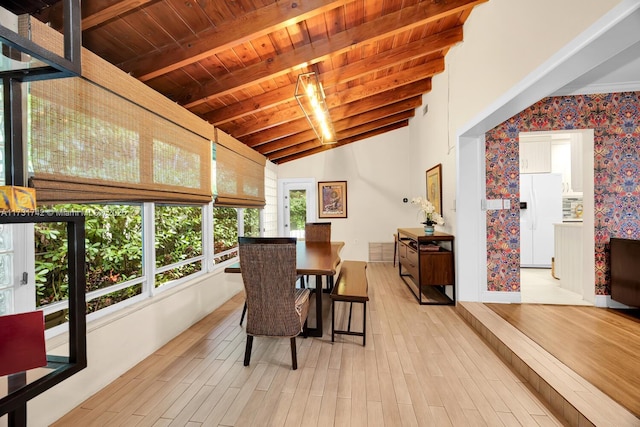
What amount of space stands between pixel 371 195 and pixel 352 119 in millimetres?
1843

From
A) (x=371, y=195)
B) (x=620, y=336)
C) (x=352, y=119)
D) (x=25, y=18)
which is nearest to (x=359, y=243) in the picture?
(x=371, y=195)

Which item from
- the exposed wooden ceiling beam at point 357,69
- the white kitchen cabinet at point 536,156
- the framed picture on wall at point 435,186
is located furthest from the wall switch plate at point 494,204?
the white kitchen cabinet at point 536,156

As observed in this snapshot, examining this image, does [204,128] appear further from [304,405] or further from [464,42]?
[464,42]

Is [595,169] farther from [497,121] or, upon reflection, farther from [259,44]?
[259,44]

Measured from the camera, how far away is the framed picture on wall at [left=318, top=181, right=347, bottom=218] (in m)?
6.20

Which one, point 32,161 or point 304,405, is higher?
point 32,161

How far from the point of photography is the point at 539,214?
4.87m

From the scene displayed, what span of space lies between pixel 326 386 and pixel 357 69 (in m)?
3.28

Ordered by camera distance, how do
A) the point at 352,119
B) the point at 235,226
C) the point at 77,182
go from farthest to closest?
the point at 352,119, the point at 235,226, the point at 77,182

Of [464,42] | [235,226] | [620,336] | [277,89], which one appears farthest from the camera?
[235,226]

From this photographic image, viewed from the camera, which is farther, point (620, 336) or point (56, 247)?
point (620, 336)

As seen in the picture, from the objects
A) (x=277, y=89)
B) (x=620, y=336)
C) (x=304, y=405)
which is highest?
(x=277, y=89)

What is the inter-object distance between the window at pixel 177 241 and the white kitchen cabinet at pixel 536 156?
18.6 ft

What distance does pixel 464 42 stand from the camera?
3.00 m
